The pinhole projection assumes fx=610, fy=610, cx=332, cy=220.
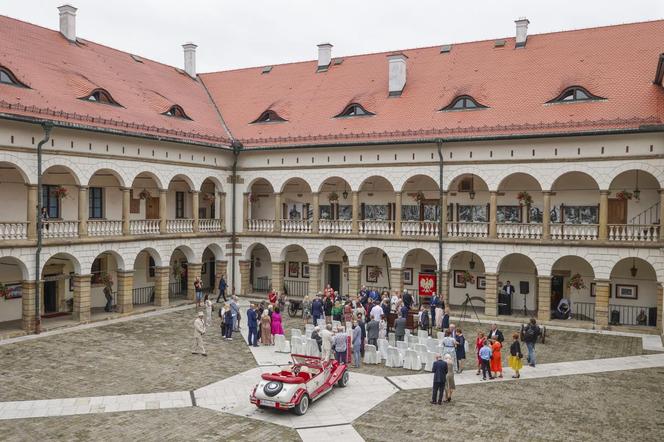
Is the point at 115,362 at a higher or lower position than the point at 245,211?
lower

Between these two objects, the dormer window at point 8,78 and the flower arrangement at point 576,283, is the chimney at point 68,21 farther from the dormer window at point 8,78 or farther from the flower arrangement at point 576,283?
the flower arrangement at point 576,283

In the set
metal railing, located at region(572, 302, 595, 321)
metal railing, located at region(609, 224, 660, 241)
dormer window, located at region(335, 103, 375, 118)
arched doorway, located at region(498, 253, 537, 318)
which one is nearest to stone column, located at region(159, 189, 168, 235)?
dormer window, located at region(335, 103, 375, 118)

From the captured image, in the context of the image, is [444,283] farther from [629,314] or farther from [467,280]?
[629,314]

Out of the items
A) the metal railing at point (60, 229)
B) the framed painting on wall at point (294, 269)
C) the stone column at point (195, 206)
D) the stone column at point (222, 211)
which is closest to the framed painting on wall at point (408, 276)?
the framed painting on wall at point (294, 269)

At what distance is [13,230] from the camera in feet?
76.8

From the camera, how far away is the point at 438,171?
97.1 feet

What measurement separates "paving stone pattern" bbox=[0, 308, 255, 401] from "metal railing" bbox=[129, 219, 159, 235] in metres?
5.25

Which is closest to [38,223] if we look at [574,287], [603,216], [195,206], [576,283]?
[195,206]

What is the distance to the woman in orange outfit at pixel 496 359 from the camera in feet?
59.0

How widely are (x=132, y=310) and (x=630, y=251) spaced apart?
22367 millimetres

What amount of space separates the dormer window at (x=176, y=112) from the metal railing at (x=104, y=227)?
265 inches

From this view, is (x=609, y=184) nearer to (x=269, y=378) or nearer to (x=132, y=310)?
(x=269, y=378)

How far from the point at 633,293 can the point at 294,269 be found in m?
17.8

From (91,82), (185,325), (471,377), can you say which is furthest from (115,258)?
(471,377)
